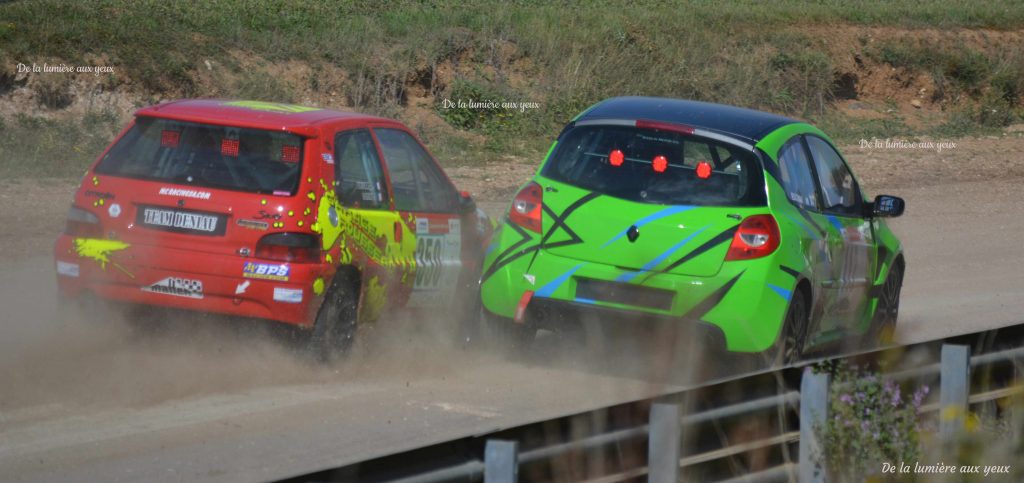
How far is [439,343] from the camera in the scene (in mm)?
9203

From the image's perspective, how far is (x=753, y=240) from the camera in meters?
7.93

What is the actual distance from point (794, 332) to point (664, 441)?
4256 mm

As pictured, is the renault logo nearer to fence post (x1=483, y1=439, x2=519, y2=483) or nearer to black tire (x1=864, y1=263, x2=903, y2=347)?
black tire (x1=864, y1=263, x2=903, y2=347)

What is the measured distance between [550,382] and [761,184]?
1.84 metres

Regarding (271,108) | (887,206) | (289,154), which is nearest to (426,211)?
(271,108)

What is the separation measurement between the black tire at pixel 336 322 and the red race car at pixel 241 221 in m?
0.01

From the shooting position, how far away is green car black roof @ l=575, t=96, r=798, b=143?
8.48 meters

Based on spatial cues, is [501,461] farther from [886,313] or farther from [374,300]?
[886,313]

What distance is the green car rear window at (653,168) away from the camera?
8.20 meters

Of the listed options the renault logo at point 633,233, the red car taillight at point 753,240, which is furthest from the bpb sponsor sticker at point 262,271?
the red car taillight at point 753,240

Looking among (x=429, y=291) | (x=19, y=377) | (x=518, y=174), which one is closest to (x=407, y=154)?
(x=429, y=291)

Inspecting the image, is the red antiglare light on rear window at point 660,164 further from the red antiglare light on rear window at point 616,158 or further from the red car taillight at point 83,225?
the red car taillight at point 83,225

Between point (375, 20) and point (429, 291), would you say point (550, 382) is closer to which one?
point (429, 291)

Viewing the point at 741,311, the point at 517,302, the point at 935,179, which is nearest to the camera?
the point at 741,311
